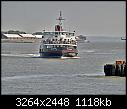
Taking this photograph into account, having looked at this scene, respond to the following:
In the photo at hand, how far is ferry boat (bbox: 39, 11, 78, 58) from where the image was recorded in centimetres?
7162

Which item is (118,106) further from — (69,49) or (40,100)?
(69,49)

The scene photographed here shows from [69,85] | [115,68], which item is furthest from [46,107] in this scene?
[115,68]

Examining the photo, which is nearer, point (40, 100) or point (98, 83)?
point (40, 100)

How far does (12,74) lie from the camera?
4356cm

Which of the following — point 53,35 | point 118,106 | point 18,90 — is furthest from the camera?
point 53,35

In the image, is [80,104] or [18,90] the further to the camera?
[18,90]

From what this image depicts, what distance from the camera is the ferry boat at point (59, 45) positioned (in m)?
71.6

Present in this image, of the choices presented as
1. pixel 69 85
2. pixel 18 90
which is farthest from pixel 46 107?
pixel 69 85

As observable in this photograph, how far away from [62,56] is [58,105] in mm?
47100

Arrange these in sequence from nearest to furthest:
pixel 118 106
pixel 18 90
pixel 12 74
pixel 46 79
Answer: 1. pixel 118 106
2. pixel 18 90
3. pixel 46 79
4. pixel 12 74

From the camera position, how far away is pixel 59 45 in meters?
72.9

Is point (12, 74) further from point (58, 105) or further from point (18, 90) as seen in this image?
point (58, 105)

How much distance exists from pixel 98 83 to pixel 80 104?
13.5m

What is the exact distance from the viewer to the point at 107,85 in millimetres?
36562
